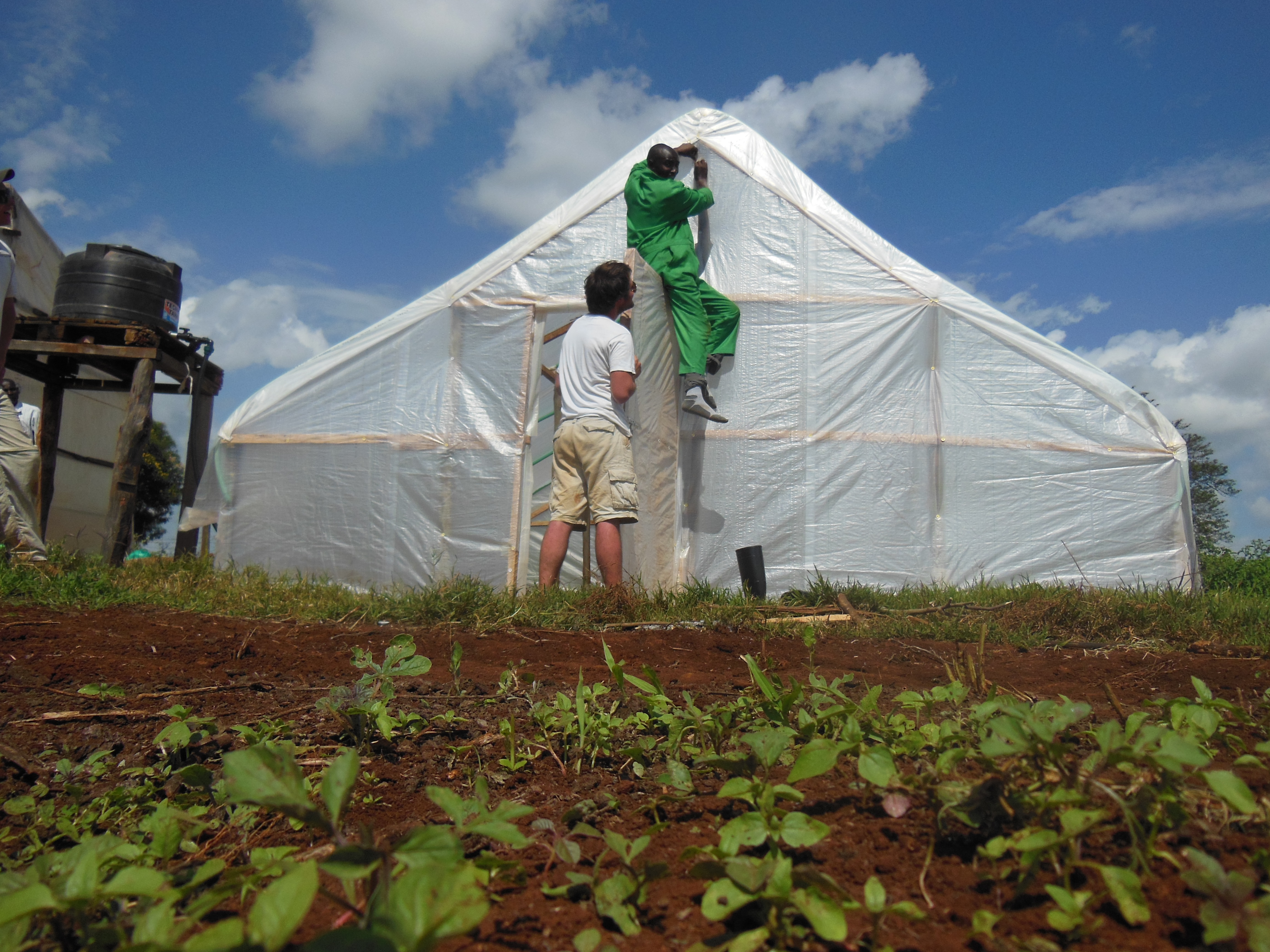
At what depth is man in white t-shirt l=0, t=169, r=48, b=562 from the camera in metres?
3.87

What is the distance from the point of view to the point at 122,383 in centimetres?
608

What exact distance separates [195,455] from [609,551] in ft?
11.5

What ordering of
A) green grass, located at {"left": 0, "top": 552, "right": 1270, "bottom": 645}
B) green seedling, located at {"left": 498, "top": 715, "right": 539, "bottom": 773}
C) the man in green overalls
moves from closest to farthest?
green seedling, located at {"left": 498, "top": 715, "right": 539, "bottom": 773}, green grass, located at {"left": 0, "top": 552, "right": 1270, "bottom": 645}, the man in green overalls

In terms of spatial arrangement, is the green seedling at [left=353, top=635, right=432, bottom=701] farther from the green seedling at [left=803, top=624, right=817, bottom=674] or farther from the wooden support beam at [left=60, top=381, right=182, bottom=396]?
the wooden support beam at [left=60, top=381, right=182, bottom=396]

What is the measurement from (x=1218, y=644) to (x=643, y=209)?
11.7 ft

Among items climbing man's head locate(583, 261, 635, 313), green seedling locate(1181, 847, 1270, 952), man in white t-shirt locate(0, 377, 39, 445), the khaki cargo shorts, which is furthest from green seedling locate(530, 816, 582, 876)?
man in white t-shirt locate(0, 377, 39, 445)

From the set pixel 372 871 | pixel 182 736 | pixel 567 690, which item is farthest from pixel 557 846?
pixel 567 690

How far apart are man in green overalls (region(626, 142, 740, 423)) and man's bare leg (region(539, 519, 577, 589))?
1.28 metres

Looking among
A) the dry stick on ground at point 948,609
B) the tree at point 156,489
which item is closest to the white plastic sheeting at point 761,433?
the dry stick on ground at point 948,609

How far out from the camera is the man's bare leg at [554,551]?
3.84 meters

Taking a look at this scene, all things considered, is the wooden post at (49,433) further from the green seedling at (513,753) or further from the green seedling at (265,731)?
the green seedling at (513,753)

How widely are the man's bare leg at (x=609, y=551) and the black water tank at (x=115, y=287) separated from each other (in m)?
3.40

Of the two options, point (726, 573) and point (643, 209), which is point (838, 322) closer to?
point (643, 209)

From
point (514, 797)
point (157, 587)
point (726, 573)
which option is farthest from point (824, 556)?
point (514, 797)
